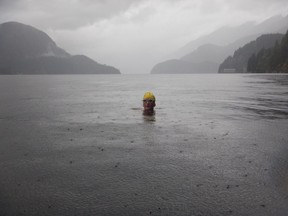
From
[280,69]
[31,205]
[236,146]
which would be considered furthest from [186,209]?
→ [280,69]

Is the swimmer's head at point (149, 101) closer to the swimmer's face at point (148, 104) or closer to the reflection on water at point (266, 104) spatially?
the swimmer's face at point (148, 104)

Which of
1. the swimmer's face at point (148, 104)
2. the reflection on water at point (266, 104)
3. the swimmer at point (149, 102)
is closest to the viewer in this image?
the reflection on water at point (266, 104)

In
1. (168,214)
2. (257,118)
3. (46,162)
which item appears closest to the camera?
(168,214)

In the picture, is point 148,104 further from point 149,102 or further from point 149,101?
point 149,101

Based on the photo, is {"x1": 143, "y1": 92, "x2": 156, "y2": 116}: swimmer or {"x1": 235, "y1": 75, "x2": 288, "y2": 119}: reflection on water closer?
{"x1": 235, "y1": 75, "x2": 288, "y2": 119}: reflection on water

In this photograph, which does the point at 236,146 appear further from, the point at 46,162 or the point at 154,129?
the point at 46,162

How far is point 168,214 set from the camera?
6715 millimetres

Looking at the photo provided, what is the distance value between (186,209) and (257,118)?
52.5 feet

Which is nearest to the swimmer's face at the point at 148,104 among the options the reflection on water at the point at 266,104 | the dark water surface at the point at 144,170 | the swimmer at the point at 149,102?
the swimmer at the point at 149,102

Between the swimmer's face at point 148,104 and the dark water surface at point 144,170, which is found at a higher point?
the swimmer's face at point 148,104

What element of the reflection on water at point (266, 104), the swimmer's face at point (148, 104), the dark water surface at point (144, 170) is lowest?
the dark water surface at point (144, 170)

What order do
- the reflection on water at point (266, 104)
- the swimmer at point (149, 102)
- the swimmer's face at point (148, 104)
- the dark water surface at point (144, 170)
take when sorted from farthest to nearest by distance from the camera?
the swimmer's face at point (148, 104) → the swimmer at point (149, 102) → the reflection on water at point (266, 104) → the dark water surface at point (144, 170)

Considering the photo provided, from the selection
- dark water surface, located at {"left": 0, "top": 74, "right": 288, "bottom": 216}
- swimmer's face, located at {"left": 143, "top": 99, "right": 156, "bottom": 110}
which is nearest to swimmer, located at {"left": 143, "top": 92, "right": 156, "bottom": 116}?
swimmer's face, located at {"left": 143, "top": 99, "right": 156, "bottom": 110}

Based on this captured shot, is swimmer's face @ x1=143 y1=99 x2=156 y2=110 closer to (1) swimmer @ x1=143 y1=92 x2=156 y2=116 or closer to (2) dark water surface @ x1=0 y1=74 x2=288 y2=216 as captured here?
(1) swimmer @ x1=143 y1=92 x2=156 y2=116
